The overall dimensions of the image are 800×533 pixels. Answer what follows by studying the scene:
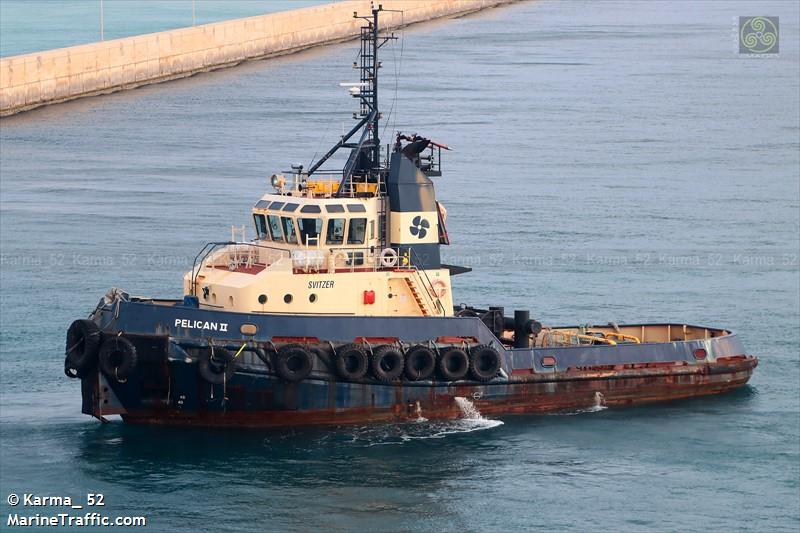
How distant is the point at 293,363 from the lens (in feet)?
90.6

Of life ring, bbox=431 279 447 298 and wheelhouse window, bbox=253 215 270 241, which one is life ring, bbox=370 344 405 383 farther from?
wheelhouse window, bbox=253 215 270 241

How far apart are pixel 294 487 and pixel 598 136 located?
41733 mm

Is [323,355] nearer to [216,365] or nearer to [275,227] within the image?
[216,365]

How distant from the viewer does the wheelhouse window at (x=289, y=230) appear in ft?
95.1

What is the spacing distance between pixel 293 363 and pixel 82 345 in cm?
362

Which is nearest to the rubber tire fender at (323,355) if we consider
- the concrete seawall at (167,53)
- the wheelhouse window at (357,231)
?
the wheelhouse window at (357,231)

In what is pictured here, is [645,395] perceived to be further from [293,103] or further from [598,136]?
[293,103]

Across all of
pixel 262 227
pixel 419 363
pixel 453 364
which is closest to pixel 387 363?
pixel 419 363

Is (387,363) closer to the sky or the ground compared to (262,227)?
closer to the ground

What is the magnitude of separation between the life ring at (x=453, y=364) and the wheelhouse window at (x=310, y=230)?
3.05m

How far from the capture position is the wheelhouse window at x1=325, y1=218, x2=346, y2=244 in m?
28.9

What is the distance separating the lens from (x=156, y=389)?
91.1 ft

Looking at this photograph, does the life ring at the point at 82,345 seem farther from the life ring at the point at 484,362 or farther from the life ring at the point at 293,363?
the life ring at the point at 484,362

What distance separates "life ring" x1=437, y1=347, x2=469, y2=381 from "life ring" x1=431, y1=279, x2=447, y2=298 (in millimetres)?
1230
